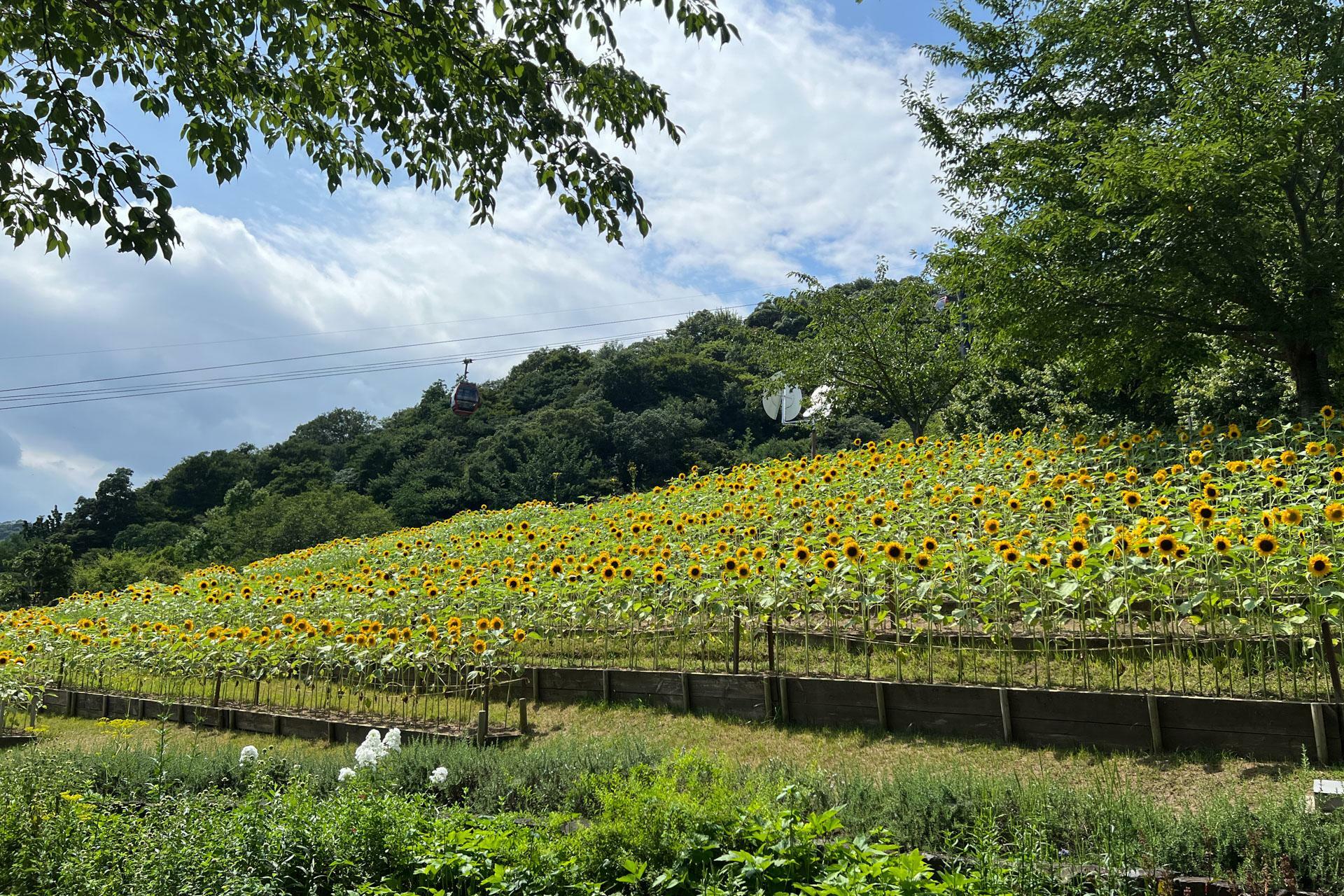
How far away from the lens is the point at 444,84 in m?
5.75

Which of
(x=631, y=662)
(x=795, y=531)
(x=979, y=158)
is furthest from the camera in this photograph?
(x=979, y=158)

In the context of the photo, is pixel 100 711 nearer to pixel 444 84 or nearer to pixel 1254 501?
pixel 444 84

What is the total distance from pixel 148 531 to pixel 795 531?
34.7 m

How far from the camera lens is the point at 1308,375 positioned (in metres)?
9.78

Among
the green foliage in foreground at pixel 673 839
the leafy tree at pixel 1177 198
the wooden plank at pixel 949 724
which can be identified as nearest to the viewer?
the green foliage in foreground at pixel 673 839

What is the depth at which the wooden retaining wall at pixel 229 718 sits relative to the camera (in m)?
6.25

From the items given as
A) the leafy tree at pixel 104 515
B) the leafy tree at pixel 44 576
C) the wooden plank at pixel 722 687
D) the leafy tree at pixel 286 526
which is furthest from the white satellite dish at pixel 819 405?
the leafy tree at pixel 104 515

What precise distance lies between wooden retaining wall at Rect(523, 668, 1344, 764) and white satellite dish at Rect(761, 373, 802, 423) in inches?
373

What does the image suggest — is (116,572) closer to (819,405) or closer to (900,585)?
(819,405)

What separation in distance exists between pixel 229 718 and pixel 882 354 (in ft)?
37.8

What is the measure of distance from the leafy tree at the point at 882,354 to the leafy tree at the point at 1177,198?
4128 millimetres

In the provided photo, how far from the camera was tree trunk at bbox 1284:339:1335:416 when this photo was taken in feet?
31.8

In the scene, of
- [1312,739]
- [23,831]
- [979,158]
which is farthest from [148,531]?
[1312,739]

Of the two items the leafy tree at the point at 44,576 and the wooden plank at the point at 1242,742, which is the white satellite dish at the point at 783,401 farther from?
the leafy tree at the point at 44,576
